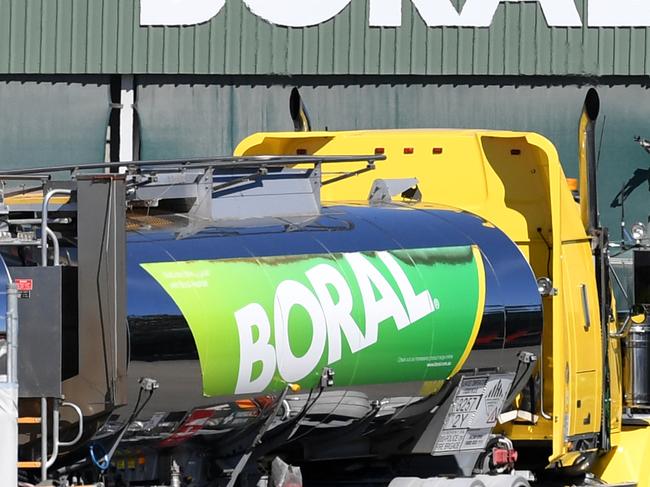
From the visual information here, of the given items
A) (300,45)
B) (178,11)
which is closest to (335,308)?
(300,45)

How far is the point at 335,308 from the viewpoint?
333 inches

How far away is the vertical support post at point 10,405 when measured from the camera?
695cm

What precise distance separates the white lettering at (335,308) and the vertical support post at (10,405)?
188cm

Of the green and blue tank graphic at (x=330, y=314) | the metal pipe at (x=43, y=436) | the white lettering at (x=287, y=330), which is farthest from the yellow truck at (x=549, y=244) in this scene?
the metal pipe at (x=43, y=436)

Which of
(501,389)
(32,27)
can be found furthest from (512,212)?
(32,27)

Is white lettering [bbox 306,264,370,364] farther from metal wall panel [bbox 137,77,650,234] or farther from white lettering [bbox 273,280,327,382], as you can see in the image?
metal wall panel [bbox 137,77,650,234]

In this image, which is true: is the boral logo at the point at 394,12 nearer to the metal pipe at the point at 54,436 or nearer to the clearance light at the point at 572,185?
the clearance light at the point at 572,185

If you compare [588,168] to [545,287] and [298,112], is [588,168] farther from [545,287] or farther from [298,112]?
[298,112]

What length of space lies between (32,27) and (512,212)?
13.1 m

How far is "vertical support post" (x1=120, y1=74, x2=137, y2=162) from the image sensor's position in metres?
22.7

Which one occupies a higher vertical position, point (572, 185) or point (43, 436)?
point (572, 185)

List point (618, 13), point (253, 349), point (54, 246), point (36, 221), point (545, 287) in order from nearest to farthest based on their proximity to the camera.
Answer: point (54, 246) → point (36, 221) → point (253, 349) → point (545, 287) → point (618, 13)

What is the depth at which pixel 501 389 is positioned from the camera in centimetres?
1026

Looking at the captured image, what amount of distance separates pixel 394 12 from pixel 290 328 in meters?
14.6
